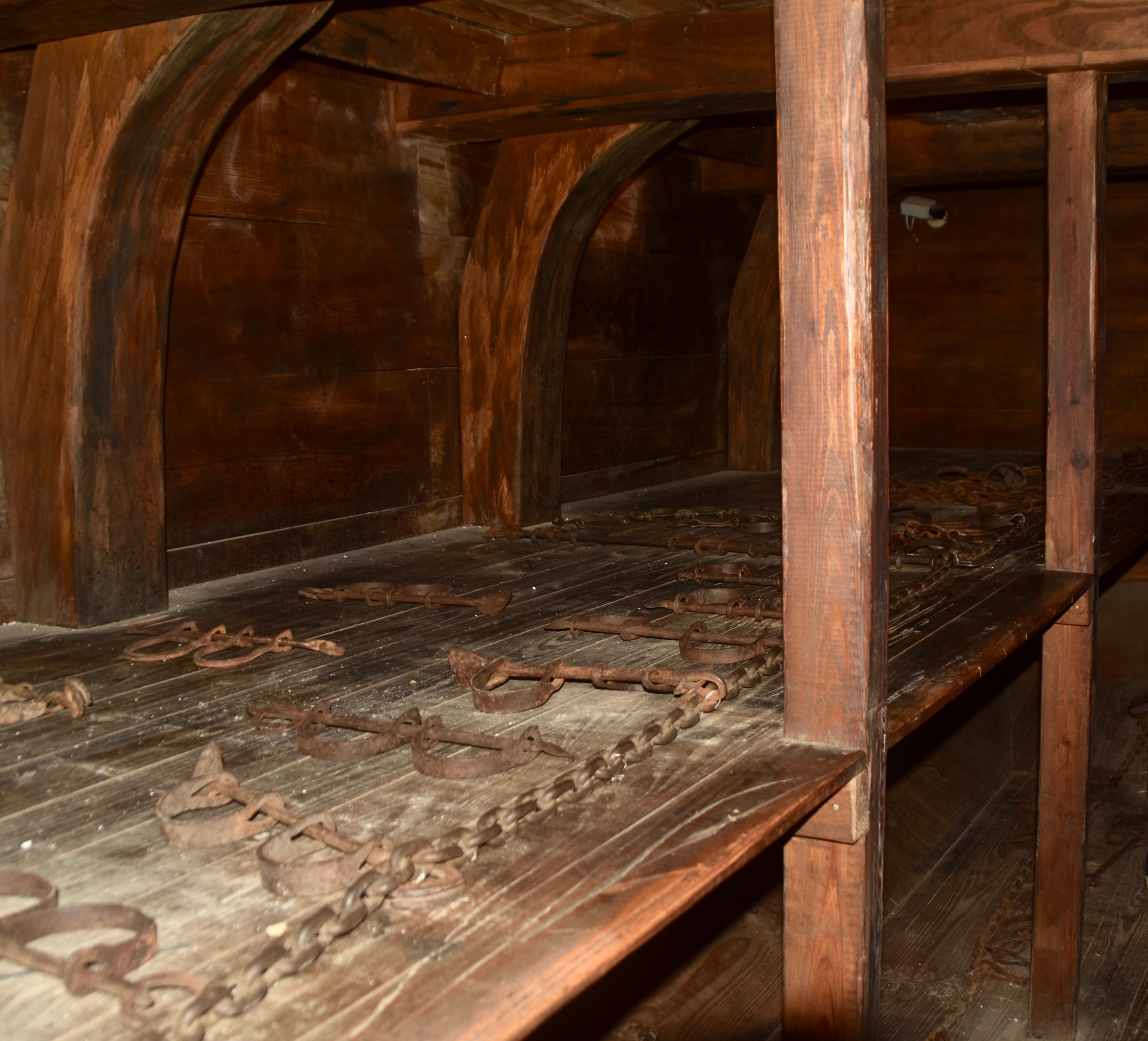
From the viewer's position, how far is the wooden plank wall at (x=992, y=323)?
25.7 ft

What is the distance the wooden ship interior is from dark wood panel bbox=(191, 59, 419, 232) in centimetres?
2

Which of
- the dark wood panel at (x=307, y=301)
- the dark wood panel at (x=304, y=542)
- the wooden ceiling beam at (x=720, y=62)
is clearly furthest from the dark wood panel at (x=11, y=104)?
the wooden ceiling beam at (x=720, y=62)

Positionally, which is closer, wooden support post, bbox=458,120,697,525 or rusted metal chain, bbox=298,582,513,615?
rusted metal chain, bbox=298,582,513,615

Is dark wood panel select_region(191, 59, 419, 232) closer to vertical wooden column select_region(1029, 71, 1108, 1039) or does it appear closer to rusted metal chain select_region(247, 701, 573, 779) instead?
rusted metal chain select_region(247, 701, 573, 779)

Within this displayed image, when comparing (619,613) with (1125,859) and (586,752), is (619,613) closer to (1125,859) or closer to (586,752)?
(586,752)

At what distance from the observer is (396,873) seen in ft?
5.19

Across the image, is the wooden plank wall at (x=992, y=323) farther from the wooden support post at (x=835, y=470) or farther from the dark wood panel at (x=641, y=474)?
the wooden support post at (x=835, y=470)

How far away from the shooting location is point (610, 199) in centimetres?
523

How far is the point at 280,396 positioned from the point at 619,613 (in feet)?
5.35

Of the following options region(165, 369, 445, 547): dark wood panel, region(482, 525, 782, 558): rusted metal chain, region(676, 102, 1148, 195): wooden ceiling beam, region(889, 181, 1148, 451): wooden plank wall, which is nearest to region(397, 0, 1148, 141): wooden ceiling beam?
region(165, 369, 445, 547): dark wood panel

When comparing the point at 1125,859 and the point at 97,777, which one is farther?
the point at 1125,859

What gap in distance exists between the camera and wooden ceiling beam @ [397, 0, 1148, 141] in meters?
3.66

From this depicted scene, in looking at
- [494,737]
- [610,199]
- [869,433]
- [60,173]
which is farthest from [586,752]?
[610,199]

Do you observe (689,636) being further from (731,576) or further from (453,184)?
(453,184)
